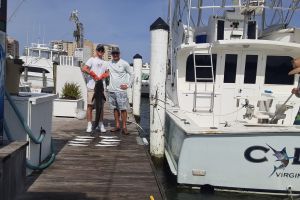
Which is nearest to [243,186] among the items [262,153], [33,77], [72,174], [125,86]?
[262,153]

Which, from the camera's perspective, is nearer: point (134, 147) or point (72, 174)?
point (72, 174)

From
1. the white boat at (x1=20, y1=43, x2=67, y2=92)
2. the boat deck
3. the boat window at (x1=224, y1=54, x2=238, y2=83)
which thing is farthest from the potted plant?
the white boat at (x1=20, y1=43, x2=67, y2=92)

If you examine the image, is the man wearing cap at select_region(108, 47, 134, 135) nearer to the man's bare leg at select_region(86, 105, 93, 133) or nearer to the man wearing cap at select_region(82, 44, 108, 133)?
the man wearing cap at select_region(82, 44, 108, 133)

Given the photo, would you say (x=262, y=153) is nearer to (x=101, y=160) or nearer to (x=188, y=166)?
(x=188, y=166)

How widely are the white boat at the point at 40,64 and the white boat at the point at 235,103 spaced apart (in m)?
13.3

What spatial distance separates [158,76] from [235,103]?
194 centimetres

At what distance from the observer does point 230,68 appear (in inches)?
361

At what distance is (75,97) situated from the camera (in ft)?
39.7

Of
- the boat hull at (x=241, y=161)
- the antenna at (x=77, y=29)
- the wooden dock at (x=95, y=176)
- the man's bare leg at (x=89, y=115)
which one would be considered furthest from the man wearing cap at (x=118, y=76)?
the antenna at (x=77, y=29)

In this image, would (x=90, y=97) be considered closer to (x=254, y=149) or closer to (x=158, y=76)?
(x=158, y=76)

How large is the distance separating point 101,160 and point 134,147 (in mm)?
1242

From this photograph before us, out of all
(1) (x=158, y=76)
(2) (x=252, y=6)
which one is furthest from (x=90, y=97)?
(2) (x=252, y=6)

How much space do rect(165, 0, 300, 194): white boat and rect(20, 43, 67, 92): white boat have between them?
43.8ft

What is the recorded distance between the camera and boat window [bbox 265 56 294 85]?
9148 millimetres
